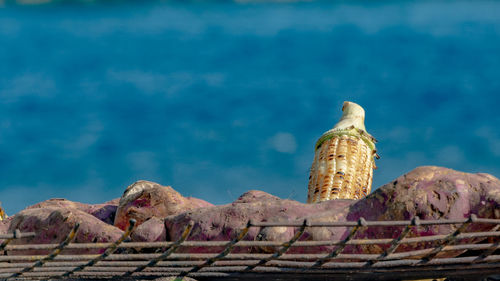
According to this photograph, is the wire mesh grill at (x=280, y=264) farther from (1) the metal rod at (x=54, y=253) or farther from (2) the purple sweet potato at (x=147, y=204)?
(2) the purple sweet potato at (x=147, y=204)

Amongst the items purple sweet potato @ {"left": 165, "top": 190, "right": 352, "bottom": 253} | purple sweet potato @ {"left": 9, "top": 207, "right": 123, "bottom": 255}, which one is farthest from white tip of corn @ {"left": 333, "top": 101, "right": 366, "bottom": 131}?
purple sweet potato @ {"left": 9, "top": 207, "right": 123, "bottom": 255}

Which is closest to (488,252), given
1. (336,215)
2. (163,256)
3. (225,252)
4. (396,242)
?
(396,242)

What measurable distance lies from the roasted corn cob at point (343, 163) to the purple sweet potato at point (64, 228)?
397 cm

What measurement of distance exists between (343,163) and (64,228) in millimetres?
5263

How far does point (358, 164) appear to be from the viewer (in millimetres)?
12211

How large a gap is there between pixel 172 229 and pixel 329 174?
13.3 feet

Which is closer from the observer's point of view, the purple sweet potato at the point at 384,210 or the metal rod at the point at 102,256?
the metal rod at the point at 102,256

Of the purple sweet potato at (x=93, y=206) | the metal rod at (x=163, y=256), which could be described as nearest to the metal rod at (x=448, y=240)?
the metal rod at (x=163, y=256)

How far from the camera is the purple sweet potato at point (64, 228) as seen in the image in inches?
338

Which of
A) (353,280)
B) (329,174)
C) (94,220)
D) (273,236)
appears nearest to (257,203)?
(273,236)

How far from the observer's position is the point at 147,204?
9672mm

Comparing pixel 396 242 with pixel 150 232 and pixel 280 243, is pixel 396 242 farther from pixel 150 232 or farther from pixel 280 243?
pixel 150 232

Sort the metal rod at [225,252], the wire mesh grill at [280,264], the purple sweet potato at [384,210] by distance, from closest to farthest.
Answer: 1. the metal rod at [225,252]
2. the wire mesh grill at [280,264]
3. the purple sweet potato at [384,210]

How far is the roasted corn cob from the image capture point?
38.2 ft
